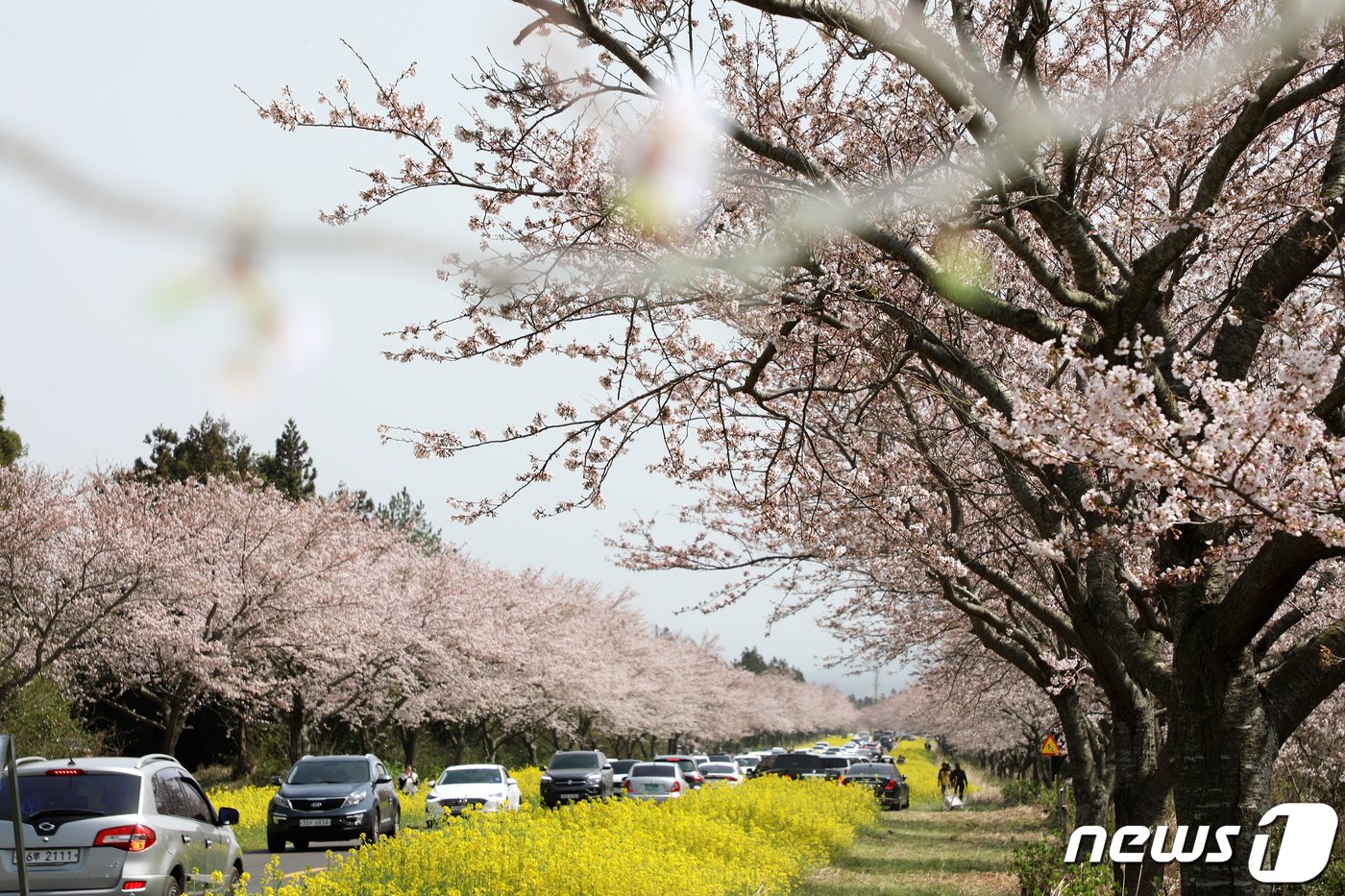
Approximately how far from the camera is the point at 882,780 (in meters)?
34.6

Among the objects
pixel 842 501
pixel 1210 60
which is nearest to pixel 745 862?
pixel 842 501

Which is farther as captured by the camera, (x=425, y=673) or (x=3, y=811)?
(x=425, y=673)

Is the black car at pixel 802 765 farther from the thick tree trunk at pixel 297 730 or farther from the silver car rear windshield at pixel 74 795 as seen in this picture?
the silver car rear windshield at pixel 74 795

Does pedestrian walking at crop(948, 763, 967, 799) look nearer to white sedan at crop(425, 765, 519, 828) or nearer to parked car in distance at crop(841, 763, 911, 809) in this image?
parked car in distance at crop(841, 763, 911, 809)

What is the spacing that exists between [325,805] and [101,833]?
1010 cm

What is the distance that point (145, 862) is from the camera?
8570mm

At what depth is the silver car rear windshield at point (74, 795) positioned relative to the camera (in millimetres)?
8703

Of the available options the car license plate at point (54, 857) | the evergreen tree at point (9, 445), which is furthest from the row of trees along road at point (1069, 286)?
the evergreen tree at point (9, 445)

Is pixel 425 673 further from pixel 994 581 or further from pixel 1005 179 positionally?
pixel 1005 179

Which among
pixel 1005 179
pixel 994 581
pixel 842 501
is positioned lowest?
pixel 994 581

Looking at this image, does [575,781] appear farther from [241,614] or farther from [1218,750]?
[1218,750]

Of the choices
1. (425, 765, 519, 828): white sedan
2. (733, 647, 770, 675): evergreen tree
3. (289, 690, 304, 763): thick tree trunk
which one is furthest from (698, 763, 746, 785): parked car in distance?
(733, 647, 770, 675): evergreen tree

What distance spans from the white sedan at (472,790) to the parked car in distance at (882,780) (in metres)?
12.6

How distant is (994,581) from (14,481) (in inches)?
866
